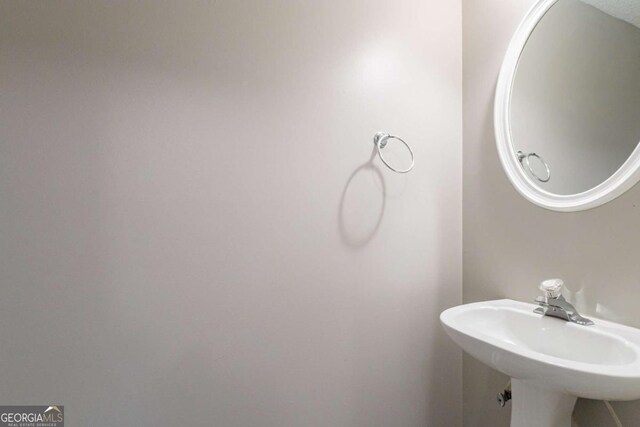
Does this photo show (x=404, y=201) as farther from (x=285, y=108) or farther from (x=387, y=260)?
(x=285, y=108)

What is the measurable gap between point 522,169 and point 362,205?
24.8 inches

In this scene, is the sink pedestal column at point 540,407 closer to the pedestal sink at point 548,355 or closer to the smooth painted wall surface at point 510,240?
the pedestal sink at point 548,355

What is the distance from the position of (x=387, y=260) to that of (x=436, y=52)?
1007 millimetres

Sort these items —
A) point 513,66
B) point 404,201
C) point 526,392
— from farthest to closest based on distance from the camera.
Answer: point 404,201
point 513,66
point 526,392

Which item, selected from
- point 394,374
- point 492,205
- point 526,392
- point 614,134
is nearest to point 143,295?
point 394,374

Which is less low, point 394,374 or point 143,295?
point 143,295

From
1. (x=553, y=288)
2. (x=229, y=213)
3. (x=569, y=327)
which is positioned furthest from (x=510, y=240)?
(x=229, y=213)

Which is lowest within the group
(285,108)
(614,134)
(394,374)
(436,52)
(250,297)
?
(394,374)

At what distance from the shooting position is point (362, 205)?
1.20 m

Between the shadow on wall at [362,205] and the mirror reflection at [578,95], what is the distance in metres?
0.56

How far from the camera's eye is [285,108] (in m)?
1.10

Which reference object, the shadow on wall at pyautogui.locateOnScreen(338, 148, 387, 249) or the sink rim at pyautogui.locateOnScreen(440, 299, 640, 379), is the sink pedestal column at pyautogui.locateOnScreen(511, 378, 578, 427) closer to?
the sink rim at pyautogui.locateOnScreen(440, 299, 640, 379)

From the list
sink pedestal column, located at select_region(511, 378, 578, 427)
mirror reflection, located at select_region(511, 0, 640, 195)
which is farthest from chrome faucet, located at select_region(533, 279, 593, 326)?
mirror reflection, located at select_region(511, 0, 640, 195)

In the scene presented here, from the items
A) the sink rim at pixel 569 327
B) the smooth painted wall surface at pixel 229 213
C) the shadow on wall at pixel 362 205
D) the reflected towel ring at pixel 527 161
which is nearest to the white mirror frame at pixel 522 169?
the reflected towel ring at pixel 527 161
